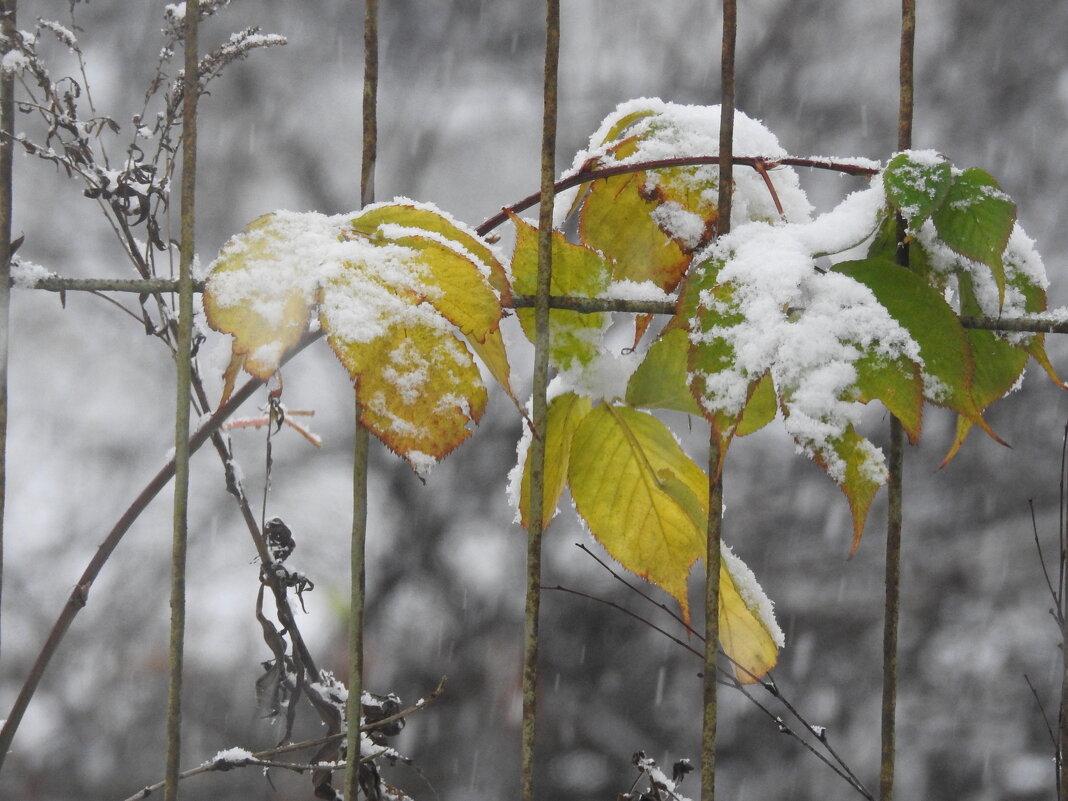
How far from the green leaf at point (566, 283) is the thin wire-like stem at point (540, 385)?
0.03 m

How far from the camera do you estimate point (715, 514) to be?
1.57 ft

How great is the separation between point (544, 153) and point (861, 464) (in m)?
0.23

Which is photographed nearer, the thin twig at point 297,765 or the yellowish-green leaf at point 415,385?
the yellowish-green leaf at point 415,385

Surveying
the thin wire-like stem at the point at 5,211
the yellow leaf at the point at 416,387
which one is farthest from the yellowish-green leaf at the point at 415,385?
the thin wire-like stem at the point at 5,211

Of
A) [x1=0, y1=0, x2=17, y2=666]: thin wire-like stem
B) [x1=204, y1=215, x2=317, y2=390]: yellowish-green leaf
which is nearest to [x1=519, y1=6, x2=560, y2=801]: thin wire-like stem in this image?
[x1=204, y1=215, x2=317, y2=390]: yellowish-green leaf

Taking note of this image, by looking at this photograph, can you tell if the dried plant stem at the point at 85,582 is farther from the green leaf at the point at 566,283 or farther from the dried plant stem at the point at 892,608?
the dried plant stem at the point at 892,608

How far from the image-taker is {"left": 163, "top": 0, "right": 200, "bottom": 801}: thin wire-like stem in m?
0.48

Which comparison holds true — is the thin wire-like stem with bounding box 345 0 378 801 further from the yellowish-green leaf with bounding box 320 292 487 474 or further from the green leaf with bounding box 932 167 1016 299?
the green leaf with bounding box 932 167 1016 299

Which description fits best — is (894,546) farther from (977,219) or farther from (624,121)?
(624,121)

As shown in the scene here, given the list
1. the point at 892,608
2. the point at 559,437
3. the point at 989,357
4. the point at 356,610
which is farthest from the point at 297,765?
the point at 989,357

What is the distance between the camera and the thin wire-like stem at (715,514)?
18.7 inches

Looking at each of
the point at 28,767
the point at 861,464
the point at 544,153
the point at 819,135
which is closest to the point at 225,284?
the point at 544,153

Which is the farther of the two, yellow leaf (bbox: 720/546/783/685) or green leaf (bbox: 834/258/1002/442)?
yellow leaf (bbox: 720/546/783/685)

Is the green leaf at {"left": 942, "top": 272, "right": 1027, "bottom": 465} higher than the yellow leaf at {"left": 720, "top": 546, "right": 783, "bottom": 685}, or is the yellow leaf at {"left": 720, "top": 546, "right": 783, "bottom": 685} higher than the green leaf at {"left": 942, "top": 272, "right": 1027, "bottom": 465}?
the green leaf at {"left": 942, "top": 272, "right": 1027, "bottom": 465}
